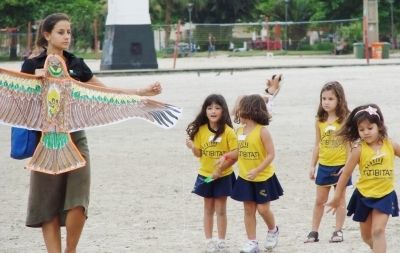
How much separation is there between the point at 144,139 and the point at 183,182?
180 inches

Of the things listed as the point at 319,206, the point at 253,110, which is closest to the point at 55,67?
the point at 253,110

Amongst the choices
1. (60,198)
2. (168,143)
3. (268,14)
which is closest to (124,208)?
(60,198)

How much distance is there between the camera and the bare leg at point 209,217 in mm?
7832

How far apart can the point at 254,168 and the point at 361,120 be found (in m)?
1.16

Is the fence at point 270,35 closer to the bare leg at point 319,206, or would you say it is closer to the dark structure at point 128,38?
the dark structure at point 128,38

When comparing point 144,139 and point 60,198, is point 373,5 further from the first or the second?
point 60,198

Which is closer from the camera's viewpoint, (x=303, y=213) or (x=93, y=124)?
(x=93, y=124)

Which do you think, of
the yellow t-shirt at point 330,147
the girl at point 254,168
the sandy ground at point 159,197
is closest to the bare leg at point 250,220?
the girl at point 254,168

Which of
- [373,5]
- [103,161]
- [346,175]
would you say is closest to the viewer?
[346,175]

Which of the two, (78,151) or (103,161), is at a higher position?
(78,151)

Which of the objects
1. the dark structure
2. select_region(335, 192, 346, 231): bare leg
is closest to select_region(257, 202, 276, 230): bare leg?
select_region(335, 192, 346, 231): bare leg

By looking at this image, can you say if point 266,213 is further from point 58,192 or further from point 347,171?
point 58,192

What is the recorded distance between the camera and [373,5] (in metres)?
57.2

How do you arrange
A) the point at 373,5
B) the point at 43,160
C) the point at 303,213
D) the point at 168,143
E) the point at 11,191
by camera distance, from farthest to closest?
the point at 373,5
the point at 168,143
the point at 11,191
the point at 303,213
the point at 43,160
